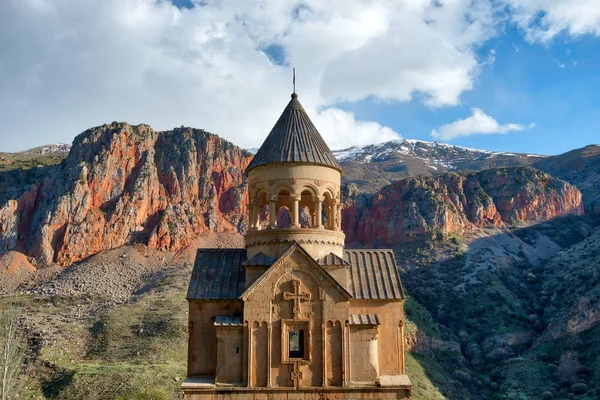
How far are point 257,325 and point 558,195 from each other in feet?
324

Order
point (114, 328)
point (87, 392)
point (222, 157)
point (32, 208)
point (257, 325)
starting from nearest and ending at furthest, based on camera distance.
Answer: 1. point (257, 325)
2. point (87, 392)
3. point (114, 328)
4. point (32, 208)
5. point (222, 157)

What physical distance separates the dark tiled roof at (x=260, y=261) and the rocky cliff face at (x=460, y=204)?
7637 centimetres

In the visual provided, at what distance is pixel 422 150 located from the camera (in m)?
199

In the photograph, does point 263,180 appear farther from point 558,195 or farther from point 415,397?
point 558,195

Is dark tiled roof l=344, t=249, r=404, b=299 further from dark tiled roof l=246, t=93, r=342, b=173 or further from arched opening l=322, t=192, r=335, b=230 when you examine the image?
dark tiled roof l=246, t=93, r=342, b=173

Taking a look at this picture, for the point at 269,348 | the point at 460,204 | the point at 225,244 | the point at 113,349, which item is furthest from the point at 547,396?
the point at 460,204

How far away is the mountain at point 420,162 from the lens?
152375mm

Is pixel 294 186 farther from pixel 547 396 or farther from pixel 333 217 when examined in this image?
pixel 547 396

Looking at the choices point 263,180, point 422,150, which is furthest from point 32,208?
point 422,150

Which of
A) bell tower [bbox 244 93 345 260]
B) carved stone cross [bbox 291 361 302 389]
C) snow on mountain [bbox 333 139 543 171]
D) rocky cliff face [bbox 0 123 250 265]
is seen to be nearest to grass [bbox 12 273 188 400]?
rocky cliff face [bbox 0 123 250 265]

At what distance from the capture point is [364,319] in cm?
1767

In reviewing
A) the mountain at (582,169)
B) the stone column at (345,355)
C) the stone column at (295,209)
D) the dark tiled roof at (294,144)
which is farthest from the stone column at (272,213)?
the mountain at (582,169)

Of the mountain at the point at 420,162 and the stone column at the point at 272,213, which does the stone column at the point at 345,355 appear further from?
the mountain at the point at 420,162

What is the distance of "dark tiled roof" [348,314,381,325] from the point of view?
57.3ft
